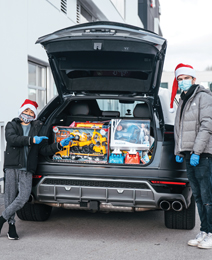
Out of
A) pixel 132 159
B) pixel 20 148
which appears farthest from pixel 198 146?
pixel 20 148

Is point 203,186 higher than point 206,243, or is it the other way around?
point 203,186

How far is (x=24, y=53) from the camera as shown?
28.8 ft

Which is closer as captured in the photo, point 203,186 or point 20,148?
point 203,186

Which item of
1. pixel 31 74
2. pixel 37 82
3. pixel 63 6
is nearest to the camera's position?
pixel 31 74

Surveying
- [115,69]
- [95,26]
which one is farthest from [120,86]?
[95,26]

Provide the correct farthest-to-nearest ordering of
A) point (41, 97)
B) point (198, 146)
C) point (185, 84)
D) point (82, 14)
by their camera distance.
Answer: point (82, 14) < point (41, 97) < point (185, 84) < point (198, 146)

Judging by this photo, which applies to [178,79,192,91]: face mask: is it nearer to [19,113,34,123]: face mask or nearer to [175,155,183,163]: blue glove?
[175,155,183,163]: blue glove

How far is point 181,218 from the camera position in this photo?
16.3 feet

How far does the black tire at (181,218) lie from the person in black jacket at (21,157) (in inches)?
62.3

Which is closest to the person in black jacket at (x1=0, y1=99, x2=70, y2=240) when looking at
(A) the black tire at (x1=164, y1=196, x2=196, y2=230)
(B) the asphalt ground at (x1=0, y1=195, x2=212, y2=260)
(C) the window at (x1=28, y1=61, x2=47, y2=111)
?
(B) the asphalt ground at (x1=0, y1=195, x2=212, y2=260)

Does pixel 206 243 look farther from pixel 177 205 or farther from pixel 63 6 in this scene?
pixel 63 6

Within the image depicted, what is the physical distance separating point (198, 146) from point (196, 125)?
0.83 feet

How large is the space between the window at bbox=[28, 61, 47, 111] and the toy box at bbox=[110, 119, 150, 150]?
5002 millimetres

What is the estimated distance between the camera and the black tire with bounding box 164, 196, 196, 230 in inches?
192
